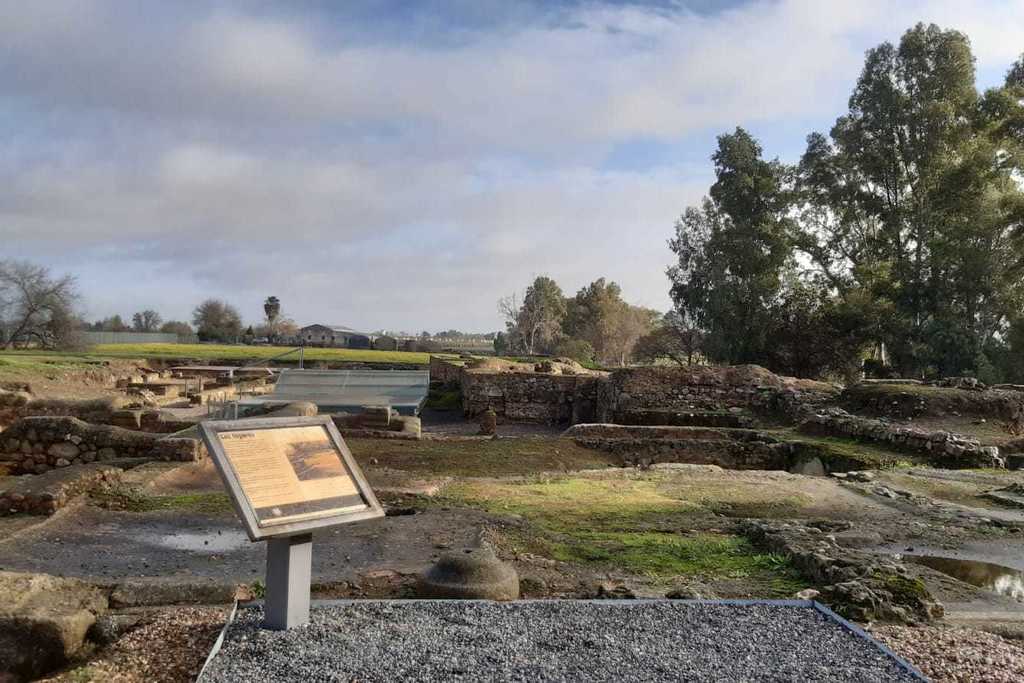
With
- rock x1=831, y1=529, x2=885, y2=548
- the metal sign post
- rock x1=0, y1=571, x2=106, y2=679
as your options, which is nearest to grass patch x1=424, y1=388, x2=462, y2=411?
rock x1=831, y1=529, x2=885, y2=548

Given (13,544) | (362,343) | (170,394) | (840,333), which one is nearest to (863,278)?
(840,333)

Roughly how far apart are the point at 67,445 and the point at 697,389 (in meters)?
17.4

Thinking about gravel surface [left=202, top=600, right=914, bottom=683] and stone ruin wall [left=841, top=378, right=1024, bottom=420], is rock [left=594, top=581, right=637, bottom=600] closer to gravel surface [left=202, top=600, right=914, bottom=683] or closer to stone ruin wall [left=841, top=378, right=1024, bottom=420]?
gravel surface [left=202, top=600, right=914, bottom=683]

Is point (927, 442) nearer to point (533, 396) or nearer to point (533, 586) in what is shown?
point (533, 586)

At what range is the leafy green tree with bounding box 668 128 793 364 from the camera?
114 feet

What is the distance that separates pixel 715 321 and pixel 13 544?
32.3 m

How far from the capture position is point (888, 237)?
31.9 m

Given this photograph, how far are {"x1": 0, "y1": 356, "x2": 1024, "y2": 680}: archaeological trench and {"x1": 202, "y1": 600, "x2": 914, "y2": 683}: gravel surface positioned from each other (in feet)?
1.68

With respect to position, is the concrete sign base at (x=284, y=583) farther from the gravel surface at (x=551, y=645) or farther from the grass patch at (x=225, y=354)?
the grass patch at (x=225, y=354)

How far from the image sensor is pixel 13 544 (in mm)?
6621

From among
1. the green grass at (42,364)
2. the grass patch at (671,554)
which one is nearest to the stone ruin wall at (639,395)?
the grass patch at (671,554)

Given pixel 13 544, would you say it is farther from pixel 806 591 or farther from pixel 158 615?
pixel 806 591

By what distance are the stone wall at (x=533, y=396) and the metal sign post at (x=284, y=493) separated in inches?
845

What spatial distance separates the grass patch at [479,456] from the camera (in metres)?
12.5
